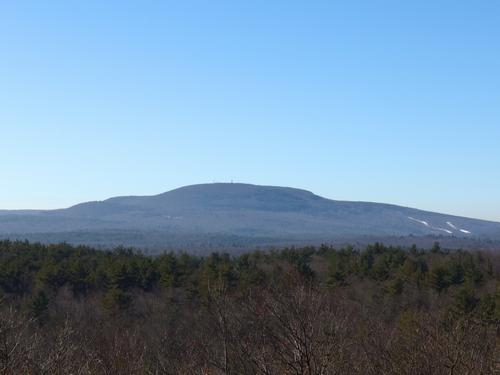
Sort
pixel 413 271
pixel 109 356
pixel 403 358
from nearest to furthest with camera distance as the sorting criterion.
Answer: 1. pixel 403 358
2. pixel 109 356
3. pixel 413 271

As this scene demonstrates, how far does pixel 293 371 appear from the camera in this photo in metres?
13.0

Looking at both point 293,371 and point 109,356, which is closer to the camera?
point 293,371

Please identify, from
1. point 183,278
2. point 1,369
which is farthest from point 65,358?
point 183,278

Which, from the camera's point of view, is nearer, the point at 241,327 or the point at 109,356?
the point at 109,356

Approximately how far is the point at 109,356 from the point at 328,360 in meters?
9.28

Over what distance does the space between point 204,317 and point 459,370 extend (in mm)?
25746

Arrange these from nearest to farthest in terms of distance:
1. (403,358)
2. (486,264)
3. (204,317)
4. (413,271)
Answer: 1. (403,358)
2. (204,317)
3. (413,271)
4. (486,264)

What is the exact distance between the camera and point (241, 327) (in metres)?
23.4

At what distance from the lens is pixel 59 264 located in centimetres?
4775

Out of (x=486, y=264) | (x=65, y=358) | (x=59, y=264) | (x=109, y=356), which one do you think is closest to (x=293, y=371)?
(x=65, y=358)

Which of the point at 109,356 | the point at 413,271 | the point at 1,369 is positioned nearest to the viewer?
the point at 1,369

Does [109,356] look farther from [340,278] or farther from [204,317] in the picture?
[340,278]

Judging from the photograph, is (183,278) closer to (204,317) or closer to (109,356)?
(204,317)

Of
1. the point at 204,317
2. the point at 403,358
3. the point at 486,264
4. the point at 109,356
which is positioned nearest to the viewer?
the point at 403,358
